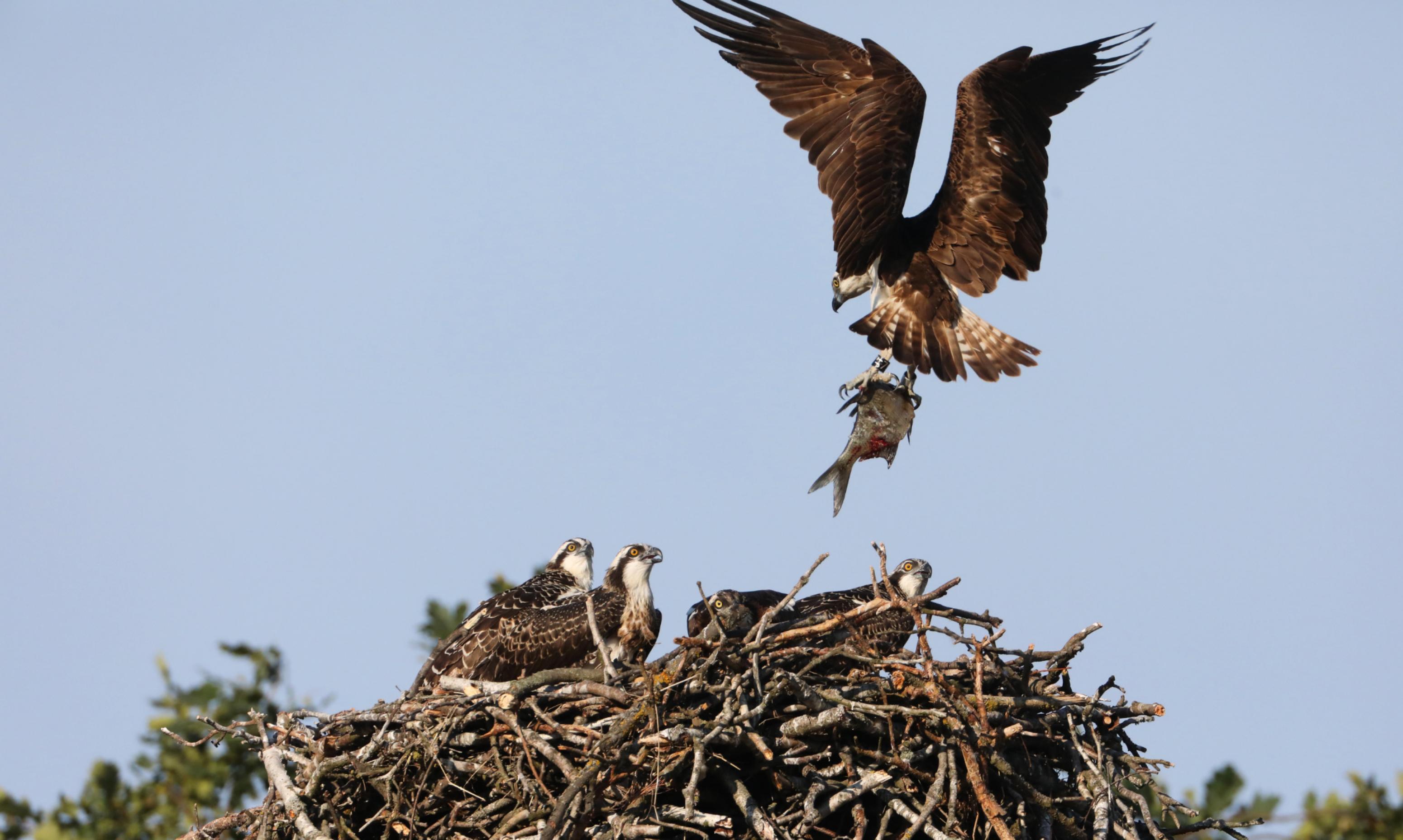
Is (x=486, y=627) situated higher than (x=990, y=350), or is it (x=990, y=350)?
(x=990, y=350)

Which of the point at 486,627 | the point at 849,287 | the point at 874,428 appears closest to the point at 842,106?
the point at 849,287

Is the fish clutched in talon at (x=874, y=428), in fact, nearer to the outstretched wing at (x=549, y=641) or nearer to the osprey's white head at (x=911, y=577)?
the osprey's white head at (x=911, y=577)

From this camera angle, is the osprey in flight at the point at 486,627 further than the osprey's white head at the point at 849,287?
No

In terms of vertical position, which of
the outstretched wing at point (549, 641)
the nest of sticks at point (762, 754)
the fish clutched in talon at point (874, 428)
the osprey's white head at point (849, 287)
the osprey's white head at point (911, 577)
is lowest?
the nest of sticks at point (762, 754)

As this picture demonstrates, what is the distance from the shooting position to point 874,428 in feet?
32.9

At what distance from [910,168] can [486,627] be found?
4.18 meters

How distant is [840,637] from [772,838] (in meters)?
1.56

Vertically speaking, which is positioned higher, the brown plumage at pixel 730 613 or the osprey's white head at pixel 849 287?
the osprey's white head at pixel 849 287

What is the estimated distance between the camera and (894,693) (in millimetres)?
7625

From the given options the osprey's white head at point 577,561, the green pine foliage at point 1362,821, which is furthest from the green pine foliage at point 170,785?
the green pine foliage at point 1362,821

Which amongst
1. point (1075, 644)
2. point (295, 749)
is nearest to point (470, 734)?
point (295, 749)

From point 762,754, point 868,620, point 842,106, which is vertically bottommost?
point 762,754

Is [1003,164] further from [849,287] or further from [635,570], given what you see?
[635,570]

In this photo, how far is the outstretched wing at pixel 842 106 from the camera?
10.0 metres
